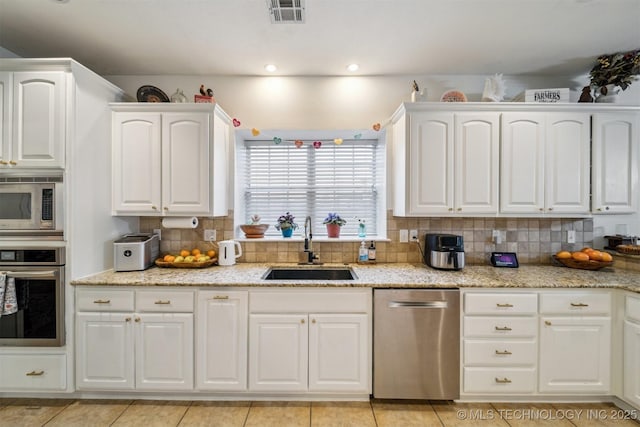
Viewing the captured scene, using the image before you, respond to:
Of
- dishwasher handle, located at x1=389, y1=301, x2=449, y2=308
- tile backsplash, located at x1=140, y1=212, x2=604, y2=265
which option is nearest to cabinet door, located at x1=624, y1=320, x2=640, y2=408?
tile backsplash, located at x1=140, y1=212, x2=604, y2=265

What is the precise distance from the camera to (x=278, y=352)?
204 centimetres

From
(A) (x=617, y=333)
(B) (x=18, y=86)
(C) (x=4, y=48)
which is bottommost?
(A) (x=617, y=333)

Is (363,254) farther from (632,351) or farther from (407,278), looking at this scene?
(632,351)

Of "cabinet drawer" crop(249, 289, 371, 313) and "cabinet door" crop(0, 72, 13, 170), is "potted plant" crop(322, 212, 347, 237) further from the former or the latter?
"cabinet door" crop(0, 72, 13, 170)

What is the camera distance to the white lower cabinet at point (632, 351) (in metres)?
1.89

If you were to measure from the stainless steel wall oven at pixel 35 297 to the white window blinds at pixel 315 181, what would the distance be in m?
1.59

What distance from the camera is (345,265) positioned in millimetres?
2625

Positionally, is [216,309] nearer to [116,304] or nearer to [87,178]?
[116,304]

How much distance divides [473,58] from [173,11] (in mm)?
2392

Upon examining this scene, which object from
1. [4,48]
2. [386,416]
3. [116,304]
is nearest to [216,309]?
[116,304]

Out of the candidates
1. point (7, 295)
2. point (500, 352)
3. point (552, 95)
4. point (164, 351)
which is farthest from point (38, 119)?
point (552, 95)

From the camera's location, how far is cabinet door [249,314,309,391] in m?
2.04

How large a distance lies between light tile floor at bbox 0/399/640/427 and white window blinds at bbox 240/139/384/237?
1558mm

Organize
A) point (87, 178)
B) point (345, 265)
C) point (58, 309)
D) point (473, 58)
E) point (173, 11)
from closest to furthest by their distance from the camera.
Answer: point (173, 11), point (58, 309), point (87, 178), point (473, 58), point (345, 265)
